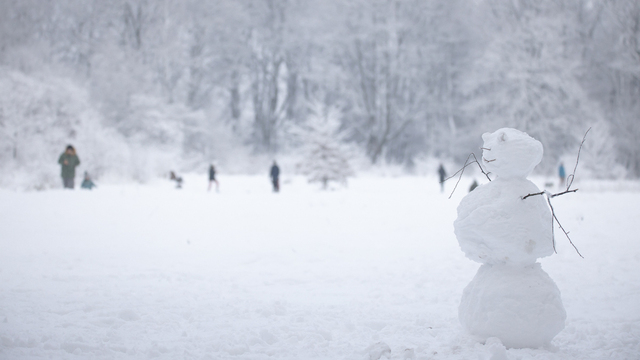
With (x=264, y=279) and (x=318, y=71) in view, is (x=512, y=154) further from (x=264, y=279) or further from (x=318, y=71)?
(x=318, y=71)

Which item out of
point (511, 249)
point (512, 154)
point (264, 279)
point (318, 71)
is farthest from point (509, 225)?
point (318, 71)

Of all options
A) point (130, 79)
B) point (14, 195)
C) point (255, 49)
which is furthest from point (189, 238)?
point (255, 49)

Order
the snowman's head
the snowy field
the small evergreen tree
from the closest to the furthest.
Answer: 1. the snowman's head
2. the snowy field
3. the small evergreen tree

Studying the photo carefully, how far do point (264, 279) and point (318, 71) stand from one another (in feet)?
71.2

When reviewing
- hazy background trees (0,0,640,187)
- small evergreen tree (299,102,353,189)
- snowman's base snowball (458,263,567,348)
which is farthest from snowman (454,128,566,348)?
hazy background trees (0,0,640,187)

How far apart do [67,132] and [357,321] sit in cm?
1560

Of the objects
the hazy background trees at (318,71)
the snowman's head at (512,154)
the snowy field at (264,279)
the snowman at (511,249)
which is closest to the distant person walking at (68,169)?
the snowy field at (264,279)

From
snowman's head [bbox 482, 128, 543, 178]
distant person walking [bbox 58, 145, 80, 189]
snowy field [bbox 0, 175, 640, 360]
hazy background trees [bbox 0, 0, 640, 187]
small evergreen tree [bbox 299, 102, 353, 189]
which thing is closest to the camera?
snowman's head [bbox 482, 128, 543, 178]

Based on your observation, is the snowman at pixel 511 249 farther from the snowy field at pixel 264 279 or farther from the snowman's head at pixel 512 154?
the snowy field at pixel 264 279

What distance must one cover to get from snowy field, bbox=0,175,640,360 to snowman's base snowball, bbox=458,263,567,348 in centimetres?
14

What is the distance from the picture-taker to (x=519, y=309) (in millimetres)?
3086

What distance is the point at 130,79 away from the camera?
2172 cm

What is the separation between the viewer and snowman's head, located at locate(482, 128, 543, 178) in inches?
126

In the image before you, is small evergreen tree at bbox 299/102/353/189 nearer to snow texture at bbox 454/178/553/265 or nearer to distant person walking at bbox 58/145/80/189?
distant person walking at bbox 58/145/80/189
